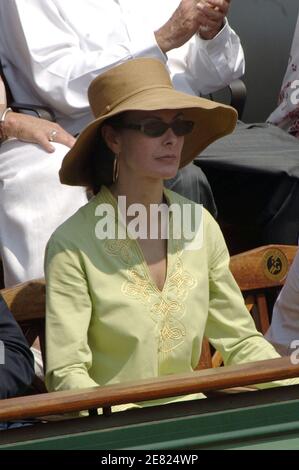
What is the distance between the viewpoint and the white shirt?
3959 mm

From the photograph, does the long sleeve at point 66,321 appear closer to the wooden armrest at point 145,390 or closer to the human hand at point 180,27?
the wooden armrest at point 145,390

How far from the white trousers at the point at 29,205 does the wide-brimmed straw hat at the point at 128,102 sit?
0.51 metres

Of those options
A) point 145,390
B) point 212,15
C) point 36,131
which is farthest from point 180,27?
point 145,390

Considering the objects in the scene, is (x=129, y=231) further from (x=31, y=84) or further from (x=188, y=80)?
(x=188, y=80)

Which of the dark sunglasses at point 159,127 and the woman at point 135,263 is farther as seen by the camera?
the dark sunglasses at point 159,127

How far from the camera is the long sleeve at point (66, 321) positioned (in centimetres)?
292

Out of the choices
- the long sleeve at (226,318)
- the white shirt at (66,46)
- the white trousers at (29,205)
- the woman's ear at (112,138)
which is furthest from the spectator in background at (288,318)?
the white shirt at (66,46)

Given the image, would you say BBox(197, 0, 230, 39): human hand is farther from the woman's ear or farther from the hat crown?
the woman's ear

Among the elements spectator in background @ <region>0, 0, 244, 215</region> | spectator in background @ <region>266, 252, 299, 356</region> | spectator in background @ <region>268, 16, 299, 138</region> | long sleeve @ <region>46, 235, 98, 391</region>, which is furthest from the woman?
spectator in background @ <region>268, 16, 299, 138</region>

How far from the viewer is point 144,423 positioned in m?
2.58

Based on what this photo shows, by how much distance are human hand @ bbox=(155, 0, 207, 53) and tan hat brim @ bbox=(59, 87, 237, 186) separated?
0.74 metres

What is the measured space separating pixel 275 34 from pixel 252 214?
1119 mm

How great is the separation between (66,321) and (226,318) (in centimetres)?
47
